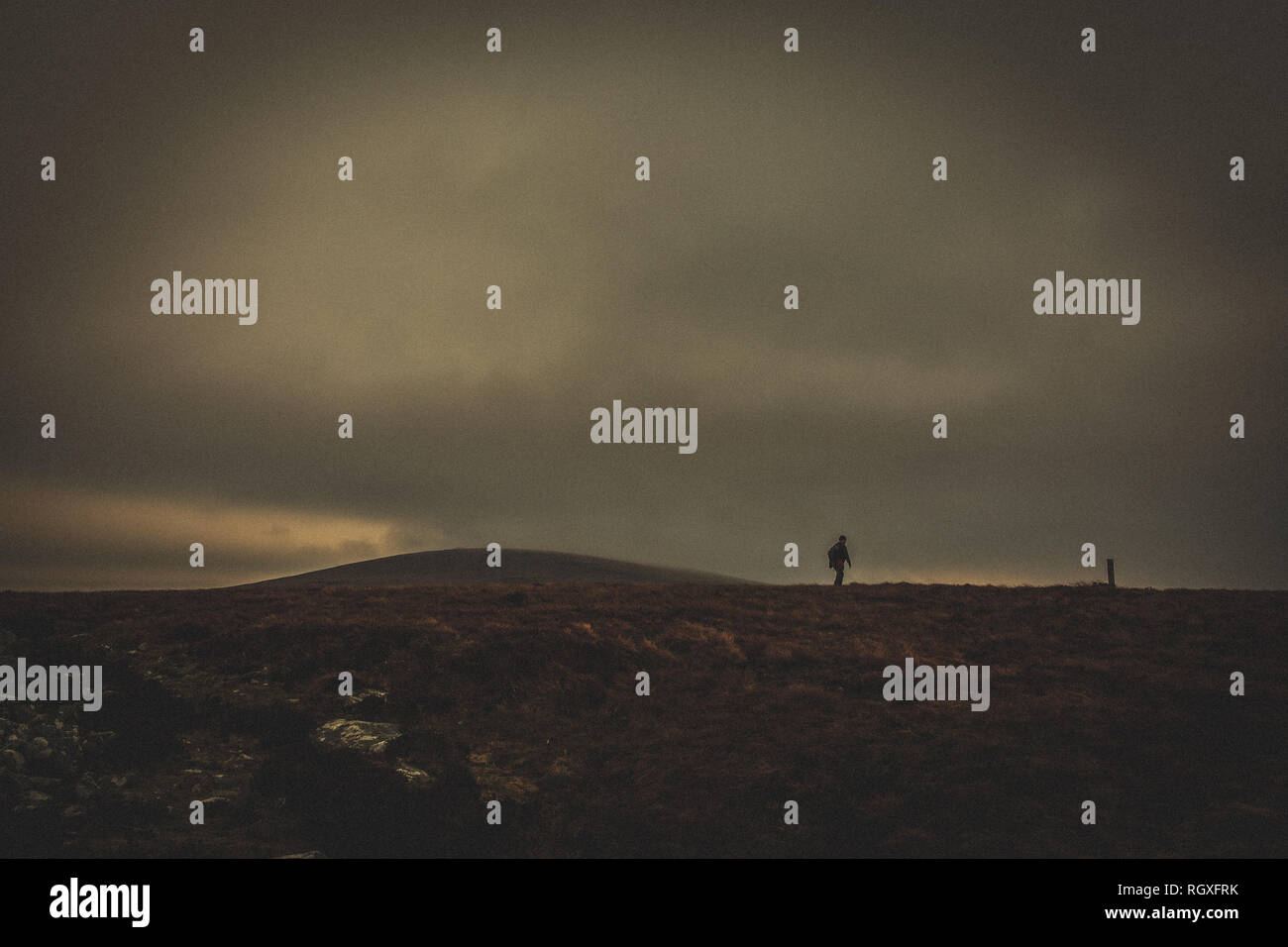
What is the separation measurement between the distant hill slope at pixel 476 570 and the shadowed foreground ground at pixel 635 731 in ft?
226

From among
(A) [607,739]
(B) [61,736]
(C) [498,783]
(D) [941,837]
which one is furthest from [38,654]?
(D) [941,837]

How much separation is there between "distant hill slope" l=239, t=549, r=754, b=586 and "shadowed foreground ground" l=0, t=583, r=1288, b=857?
68839 mm

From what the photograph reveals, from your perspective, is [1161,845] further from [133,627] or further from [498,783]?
[133,627]

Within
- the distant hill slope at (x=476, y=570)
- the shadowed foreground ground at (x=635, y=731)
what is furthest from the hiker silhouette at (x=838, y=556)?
the distant hill slope at (x=476, y=570)

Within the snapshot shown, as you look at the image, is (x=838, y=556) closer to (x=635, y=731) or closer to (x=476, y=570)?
(x=635, y=731)

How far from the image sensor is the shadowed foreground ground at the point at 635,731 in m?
22.4

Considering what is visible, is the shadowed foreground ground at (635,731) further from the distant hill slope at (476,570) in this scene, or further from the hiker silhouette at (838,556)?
the distant hill slope at (476,570)

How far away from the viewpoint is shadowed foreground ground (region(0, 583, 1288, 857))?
882 inches

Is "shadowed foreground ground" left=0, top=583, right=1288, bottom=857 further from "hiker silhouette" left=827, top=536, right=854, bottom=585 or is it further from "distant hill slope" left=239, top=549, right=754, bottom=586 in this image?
"distant hill slope" left=239, top=549, right=754, bottom=586

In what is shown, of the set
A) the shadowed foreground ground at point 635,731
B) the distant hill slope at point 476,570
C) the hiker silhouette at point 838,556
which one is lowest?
the shadowed foreground ground at point 635,731

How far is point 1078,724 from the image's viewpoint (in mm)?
26281

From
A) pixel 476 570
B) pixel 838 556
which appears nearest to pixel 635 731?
pixel 838 556

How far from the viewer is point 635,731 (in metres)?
27.1

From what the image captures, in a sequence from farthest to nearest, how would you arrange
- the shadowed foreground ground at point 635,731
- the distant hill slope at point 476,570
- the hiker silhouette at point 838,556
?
the distant hill slope at point 476,570, the hiker silhouette at point 838,556, the shadowed foreground ground at point 635,731
